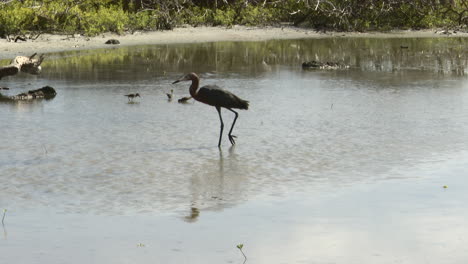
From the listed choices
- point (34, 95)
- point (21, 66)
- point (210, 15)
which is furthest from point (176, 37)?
point (34, 95)

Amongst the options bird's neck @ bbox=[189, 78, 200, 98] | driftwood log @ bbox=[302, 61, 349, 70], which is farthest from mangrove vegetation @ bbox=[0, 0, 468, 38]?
bird's neck @ bbox=[189, 78, 200, 98]

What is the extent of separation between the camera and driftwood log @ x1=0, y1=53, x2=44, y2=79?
1742 centimetres

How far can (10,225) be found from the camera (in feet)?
24.4

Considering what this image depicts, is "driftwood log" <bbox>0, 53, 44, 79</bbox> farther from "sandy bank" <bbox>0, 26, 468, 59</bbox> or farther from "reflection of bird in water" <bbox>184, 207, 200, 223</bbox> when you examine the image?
"reflection of bird in water" <bbox>184, 207, 200, 223</bbox>

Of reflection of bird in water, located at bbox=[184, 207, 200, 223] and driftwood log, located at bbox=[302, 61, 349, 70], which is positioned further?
driftwood log, located at bbox=[302, 61, 349, 70]

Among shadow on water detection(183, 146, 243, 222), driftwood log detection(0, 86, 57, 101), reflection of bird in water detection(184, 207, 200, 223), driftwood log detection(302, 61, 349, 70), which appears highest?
reflection of bird in water detection(184, 207, 200, 223)

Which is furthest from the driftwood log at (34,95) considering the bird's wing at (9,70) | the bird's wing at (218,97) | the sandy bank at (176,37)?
the sandy bank at (176,37)

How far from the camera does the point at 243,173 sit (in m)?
9.81

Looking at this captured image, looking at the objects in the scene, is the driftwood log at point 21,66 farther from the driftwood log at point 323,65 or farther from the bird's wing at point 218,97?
the driftwood log at point 323,65

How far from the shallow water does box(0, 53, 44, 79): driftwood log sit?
367mm

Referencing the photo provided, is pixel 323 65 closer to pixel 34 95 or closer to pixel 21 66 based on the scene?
pixel 21 66

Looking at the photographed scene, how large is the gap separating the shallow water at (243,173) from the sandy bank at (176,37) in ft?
19.3

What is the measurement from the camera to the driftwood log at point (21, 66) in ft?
57.2

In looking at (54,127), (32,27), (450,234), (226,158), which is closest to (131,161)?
(226,158)
